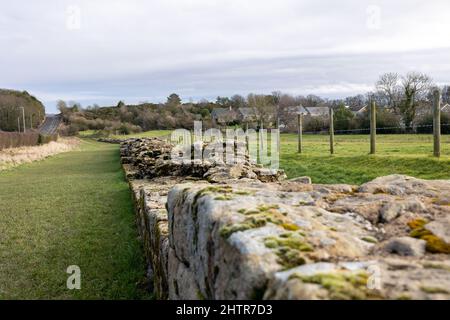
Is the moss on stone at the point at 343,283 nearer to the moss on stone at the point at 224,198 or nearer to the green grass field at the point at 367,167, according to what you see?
the moss on stone at the point at 224,198

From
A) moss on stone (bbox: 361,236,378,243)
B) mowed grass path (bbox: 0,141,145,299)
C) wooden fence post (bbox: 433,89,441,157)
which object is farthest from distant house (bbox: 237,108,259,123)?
moss on stone (bbox: 361,236,378,243)

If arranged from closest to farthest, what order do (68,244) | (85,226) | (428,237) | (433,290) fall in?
1. (433,290)
2. (428,237)
3. (68,244)
4. (85,226)

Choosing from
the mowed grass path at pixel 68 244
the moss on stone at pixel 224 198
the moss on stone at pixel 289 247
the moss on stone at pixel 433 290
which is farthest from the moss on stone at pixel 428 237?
the mowed grass path at pixel 68 244

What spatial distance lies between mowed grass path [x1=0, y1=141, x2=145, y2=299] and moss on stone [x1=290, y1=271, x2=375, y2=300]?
333 centimetres

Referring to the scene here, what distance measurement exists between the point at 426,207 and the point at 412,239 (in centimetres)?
64

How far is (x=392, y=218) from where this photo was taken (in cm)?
244

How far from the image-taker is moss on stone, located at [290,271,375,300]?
1.57m

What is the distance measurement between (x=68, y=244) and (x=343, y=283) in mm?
5852

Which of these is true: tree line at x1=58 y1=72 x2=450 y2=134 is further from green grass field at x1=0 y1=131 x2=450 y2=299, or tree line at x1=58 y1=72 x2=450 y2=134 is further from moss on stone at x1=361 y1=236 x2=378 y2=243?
moss on stone at x1=361 y1=236 x2=378 y2=243

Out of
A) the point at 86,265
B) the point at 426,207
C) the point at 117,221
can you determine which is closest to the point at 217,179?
the point at 86,265

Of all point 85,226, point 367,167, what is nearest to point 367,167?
point 367,167

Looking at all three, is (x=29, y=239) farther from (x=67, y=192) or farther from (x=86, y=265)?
(x=67, y=192)

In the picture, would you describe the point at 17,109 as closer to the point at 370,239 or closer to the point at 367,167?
the point at 367,167

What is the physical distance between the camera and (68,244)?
6668mm
